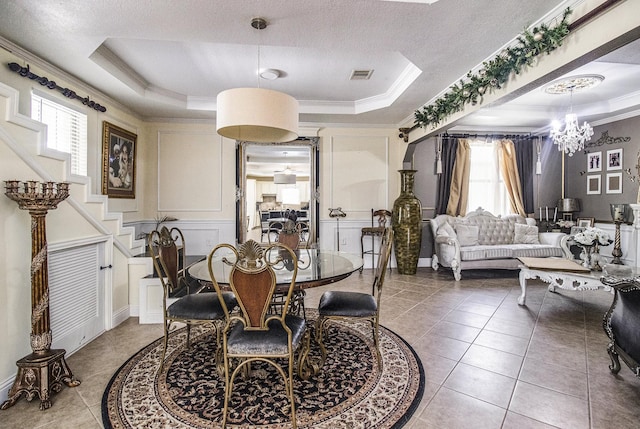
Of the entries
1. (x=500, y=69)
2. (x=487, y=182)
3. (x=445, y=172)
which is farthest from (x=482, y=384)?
(x=487, y=182)

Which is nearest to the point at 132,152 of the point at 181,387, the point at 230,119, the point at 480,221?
the point at 230,119

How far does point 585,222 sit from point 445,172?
8.52 ft

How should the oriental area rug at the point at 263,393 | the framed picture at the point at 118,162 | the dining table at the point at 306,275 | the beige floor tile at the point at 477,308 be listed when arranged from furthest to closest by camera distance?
the framed picture at the point at 118,162 → the beige floor tile at the point at 477,308 → the dining table at the point at 306,275 → the oriental area rug at the point at 263,393

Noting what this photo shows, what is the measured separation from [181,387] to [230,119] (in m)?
1.84

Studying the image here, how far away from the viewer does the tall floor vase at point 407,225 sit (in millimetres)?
5102

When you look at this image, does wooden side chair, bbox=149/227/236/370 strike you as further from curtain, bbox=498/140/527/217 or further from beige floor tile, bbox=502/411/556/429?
curtain, bbox=498/140/527/217

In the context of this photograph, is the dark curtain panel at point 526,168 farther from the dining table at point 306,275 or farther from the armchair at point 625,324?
the dining table at point 306,275

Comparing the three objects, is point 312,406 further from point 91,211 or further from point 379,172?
point 379,172

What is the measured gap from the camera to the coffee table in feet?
10.5

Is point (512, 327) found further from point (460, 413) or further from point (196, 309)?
point (196, 309)

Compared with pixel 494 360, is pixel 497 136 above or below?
above

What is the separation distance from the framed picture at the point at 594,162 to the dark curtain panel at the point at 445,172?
2.36 metres

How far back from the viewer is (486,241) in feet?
18.2

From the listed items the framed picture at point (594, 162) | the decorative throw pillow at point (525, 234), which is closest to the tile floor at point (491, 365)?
the decorative throw pillow at point (525, 234)
